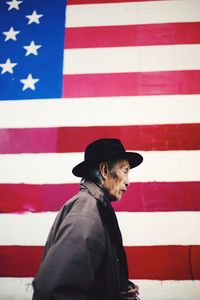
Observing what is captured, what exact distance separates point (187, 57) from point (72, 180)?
1194 millimetres

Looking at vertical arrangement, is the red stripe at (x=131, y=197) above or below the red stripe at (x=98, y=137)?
below

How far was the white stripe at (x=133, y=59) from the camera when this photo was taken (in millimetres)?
2203

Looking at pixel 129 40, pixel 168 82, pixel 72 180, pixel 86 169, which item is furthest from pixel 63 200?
pixel 129 40

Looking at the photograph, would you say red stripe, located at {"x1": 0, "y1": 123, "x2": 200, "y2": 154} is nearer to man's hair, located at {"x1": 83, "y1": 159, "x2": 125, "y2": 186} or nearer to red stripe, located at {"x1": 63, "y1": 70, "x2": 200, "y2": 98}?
red stripe, located at {"x1": 63, "y1": 70, "x2": 200, "y2": 98}

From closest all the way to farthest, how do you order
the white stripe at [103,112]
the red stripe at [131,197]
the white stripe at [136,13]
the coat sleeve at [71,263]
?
the coat sleeve at [71,263], the red stripe at [131,197], the white stripe at [103,112], the white stripe at [136,13]

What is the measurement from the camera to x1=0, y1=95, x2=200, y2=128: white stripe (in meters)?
2.10

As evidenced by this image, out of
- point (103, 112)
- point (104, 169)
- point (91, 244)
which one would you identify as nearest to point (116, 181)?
point (104, 169)

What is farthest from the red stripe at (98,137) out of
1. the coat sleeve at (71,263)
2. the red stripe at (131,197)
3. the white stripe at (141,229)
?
the coat sleeve at (71,263)

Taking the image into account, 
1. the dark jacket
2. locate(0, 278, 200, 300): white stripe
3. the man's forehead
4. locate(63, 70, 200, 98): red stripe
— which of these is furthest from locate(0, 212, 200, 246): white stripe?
locate(63, 70, 200, 98): red stripe

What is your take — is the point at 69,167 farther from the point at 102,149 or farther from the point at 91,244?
the point at 91,244

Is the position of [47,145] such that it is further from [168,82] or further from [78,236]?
[78,236]

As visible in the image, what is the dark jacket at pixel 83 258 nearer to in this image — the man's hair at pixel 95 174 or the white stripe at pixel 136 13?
the man's hair at pixel 95 174

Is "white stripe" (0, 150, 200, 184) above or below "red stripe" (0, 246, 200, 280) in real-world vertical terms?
above

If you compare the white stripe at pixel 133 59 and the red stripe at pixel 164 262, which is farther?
the white stripe at pixel 133 59
